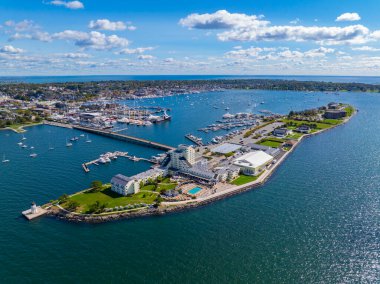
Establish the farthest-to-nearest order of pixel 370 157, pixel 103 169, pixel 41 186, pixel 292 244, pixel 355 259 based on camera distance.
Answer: pixel 370 157
pixel 103 169
pixel 41 186
pixel 292 244
pixel 355 259

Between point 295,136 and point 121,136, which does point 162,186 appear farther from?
point 295,136

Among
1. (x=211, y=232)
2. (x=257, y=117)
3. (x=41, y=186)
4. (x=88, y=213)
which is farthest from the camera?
(x=257, y=117)

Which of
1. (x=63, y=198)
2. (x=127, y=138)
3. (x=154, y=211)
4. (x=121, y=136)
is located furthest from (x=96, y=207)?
(x=121, y=136)

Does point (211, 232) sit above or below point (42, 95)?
below

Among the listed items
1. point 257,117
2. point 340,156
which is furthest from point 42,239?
point 257,117

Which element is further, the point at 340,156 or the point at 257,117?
the point at 257,117

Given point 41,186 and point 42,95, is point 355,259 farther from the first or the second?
point 42,95
